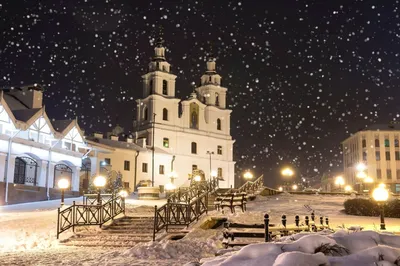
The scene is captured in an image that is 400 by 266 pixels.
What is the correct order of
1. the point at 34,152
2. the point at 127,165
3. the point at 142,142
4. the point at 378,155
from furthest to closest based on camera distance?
1. the point at 378,155
2. the point at 142,142
3. the point at 127,165
4. the point at 34,152

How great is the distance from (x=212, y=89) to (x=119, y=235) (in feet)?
192

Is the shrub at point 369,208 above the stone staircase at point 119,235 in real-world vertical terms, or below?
above

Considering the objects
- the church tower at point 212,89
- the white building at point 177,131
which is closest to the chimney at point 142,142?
the white building at point 177,131

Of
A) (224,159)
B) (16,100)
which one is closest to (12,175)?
(16,100)

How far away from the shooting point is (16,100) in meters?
44.8

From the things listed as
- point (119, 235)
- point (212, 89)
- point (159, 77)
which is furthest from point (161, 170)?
point (119, 235)

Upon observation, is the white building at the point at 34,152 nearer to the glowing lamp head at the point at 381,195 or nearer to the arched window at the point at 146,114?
the arched window at the point at 146,114

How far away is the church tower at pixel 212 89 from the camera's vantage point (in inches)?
2995

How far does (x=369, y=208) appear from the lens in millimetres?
25078

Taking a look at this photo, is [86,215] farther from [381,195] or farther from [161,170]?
[161,170]

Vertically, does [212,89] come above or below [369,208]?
above


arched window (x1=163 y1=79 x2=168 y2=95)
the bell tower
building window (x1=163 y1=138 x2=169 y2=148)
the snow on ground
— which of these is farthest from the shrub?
arched window (x1=163 y1=79 x2=168 y2=95)

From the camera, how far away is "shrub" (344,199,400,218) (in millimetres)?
24172

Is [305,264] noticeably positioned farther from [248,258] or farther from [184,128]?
[184,128]
